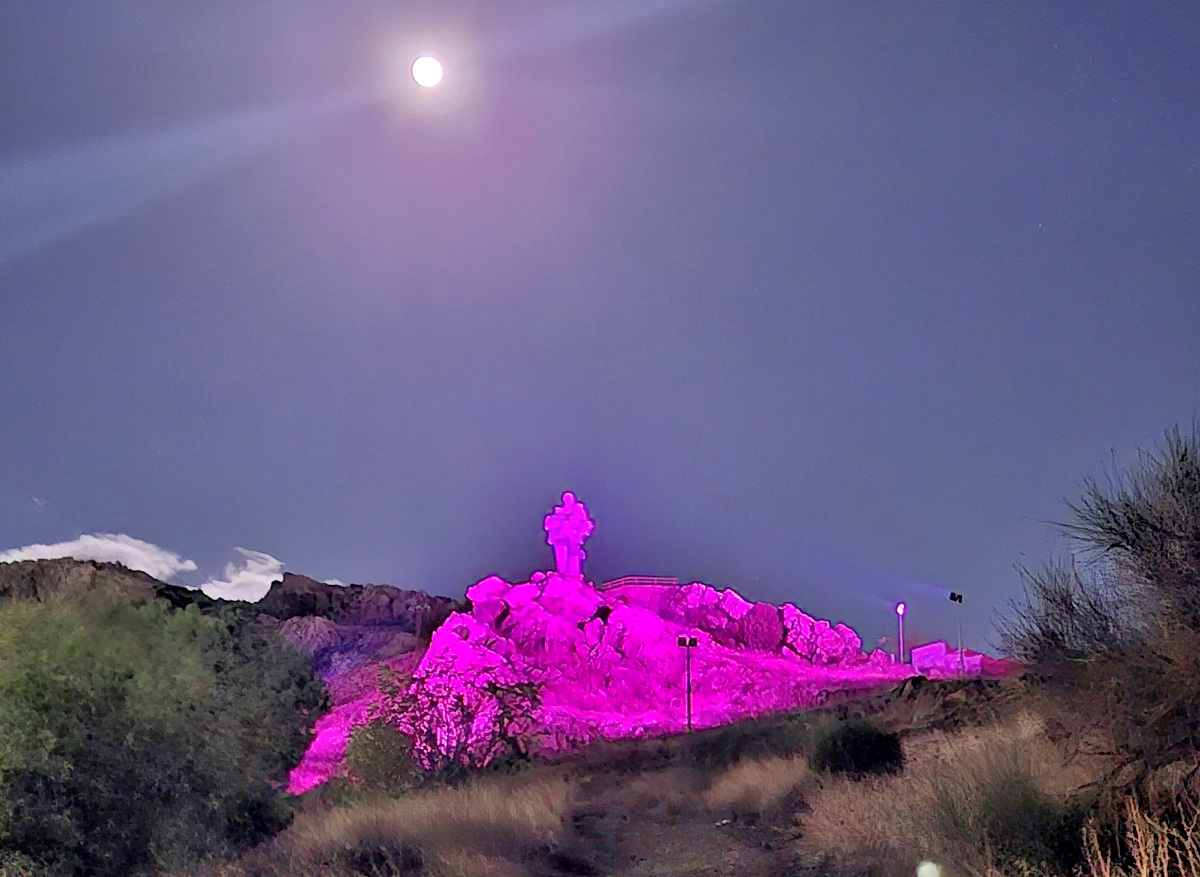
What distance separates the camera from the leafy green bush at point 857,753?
19.8 metres

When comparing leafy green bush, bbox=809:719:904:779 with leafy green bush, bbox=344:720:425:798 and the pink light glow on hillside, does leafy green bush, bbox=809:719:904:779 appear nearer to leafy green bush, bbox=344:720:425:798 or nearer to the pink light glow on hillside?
leafy green bush, bbox=344:720:425:798

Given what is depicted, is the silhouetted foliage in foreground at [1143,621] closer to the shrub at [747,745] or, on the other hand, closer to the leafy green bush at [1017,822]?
the leafy green bush at [1017,822]

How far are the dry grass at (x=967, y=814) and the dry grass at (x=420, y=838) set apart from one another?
4.25 metres

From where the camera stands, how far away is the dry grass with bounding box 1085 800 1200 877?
281 inches

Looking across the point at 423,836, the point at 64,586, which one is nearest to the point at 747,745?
the point at 423,836

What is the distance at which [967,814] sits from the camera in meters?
10.2

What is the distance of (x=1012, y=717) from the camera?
18047mm

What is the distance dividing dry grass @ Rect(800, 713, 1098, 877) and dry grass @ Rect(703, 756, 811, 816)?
493cm

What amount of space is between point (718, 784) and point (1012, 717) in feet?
28.5

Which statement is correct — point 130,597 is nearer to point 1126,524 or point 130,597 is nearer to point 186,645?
point 186,645

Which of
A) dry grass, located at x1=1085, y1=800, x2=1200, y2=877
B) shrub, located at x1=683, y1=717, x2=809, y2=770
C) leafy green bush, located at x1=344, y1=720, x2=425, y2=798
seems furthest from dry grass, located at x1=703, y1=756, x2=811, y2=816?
dry grass, located at x1=1085, y1=800, x2=1200, y2=877

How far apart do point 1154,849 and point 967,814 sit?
8.03ft

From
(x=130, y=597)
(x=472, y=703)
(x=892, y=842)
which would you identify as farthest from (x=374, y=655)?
(x=892, y=842)

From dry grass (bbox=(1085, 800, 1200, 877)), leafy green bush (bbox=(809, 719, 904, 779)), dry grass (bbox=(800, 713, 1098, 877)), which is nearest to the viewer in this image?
dry grass (bbox=(1085, 800, 1200, 877))
